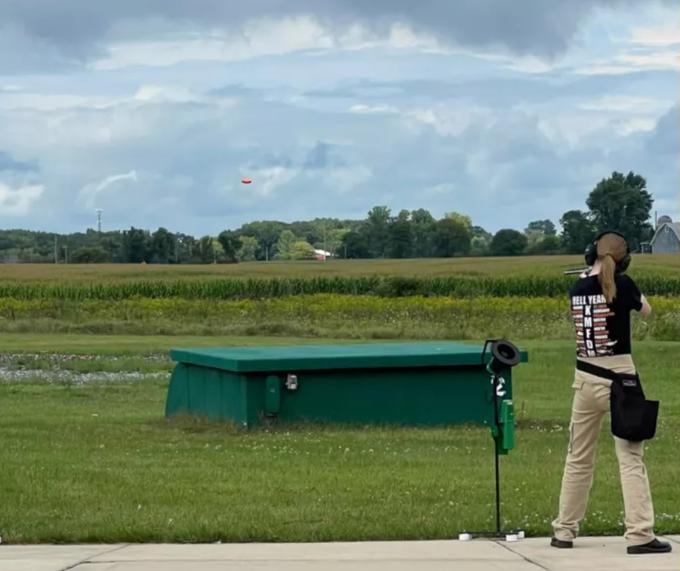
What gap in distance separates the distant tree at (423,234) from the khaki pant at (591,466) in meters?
106

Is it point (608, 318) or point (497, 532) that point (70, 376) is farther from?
point (608, 318)

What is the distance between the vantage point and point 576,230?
89.9 meters

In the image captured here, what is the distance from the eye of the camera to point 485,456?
13.6 m

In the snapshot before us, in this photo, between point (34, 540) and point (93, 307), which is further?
point (93, 307)

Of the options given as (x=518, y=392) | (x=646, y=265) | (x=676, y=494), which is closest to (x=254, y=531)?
(x=676, y=494)

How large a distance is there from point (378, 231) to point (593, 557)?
369ft

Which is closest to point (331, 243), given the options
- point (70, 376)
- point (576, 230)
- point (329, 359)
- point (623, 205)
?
point (576, 230)

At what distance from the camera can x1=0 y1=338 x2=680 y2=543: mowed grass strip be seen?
31.7ft

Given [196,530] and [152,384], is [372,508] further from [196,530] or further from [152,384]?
[152,384]

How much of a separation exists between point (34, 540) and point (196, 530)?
110 cm

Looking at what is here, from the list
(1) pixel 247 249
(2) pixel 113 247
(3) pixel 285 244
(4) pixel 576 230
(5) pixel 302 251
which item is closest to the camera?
(4) pixel 576 230

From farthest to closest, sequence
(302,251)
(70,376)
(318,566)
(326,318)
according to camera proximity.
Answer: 1. (302,251)
2. (326,318)
3. (70,376)
4. (318,566)

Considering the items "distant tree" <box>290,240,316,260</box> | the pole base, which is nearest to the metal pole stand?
the pole base

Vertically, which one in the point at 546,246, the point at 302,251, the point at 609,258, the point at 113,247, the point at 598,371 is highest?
the point at 113,247
